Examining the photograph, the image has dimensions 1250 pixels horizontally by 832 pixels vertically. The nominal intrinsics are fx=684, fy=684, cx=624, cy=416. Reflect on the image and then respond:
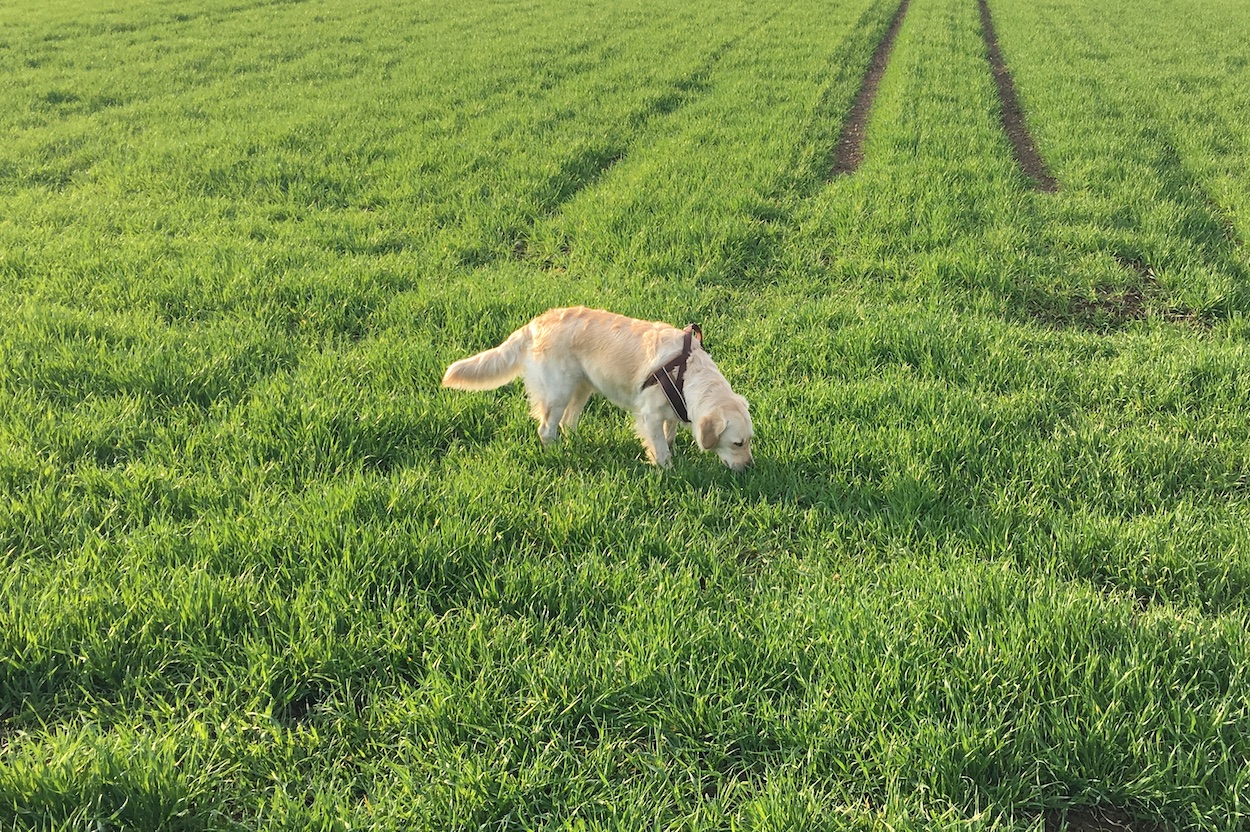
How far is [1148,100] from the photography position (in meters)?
10.8

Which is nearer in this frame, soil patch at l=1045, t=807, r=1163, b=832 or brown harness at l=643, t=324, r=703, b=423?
soil patch at l=1045, t=807, r=1163, b=832

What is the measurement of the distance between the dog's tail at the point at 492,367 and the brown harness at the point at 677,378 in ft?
2.42

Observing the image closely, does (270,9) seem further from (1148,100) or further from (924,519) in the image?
(924,519)

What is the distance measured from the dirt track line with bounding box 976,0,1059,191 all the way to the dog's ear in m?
6.65

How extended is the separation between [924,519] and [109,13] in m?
23.1

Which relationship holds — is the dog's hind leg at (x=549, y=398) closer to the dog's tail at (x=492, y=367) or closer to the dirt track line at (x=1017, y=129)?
the dog's tail at (x=492, y=367)

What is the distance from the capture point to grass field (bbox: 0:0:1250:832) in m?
2.02

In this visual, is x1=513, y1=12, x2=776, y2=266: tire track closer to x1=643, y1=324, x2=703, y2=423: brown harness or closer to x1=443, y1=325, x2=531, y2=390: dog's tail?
x1=443, y1=325, x2=531, y2=390: dog's tail

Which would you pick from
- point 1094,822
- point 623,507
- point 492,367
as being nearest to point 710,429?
point 623,507

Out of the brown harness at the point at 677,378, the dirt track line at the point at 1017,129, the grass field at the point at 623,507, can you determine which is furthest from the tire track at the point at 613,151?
the dirt track line at the point at 1017,129

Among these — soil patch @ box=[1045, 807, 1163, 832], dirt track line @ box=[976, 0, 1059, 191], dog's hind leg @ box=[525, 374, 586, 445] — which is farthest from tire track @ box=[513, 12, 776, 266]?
soil patch @ box=[1045, 807, 1163, 832]

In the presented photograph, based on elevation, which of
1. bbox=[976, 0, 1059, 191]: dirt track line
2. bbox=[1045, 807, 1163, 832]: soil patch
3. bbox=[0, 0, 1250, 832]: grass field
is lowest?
bbox=[1045, 807, 1163, 832]: soil patch

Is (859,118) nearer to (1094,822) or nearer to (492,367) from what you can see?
(492,367)

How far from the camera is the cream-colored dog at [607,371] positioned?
3.49m
